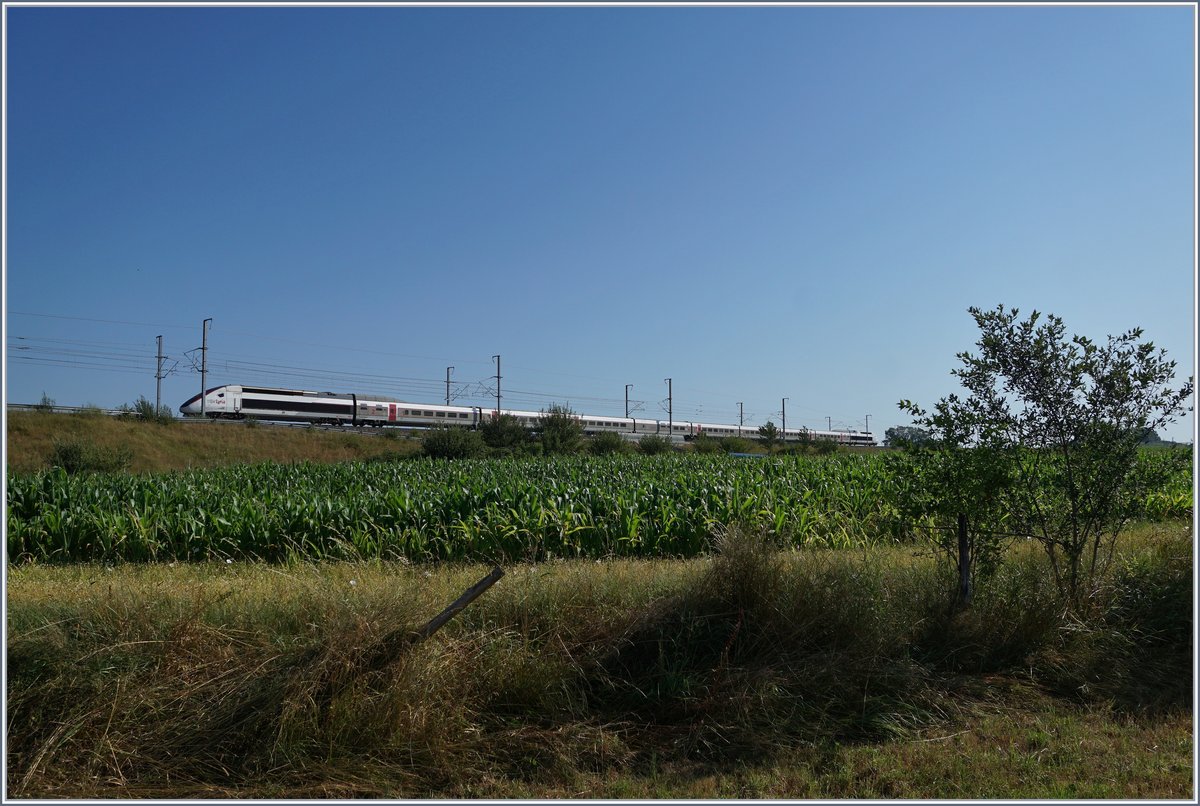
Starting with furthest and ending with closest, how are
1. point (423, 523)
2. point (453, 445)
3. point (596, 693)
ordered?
1. point (453, 445)
2. point (423, 523)
3. point (596, 693)

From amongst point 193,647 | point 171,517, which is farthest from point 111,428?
point 193,647

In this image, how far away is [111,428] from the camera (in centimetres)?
4056

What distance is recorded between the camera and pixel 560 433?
39.3 metres

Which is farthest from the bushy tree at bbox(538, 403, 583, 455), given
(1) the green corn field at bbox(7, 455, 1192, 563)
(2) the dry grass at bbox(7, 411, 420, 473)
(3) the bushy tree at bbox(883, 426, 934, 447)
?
(3) the bushy tree at bbox(883, 426, 934, 447)

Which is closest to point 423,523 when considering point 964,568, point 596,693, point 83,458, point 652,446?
point 596,693

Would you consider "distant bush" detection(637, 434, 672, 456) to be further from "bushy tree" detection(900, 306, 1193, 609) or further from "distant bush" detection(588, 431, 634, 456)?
"bushy tree" detection(900, 306, 1193, 609)

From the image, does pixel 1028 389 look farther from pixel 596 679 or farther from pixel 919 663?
pixel 596 679

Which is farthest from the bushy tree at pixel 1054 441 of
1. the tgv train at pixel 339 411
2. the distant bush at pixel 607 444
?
the tgv train at pixel 339 411

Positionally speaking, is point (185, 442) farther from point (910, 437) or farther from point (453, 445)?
point (910, 437)

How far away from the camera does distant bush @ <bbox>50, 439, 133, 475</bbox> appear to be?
2825 centimetres

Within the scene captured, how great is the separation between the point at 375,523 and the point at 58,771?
6.78 metres

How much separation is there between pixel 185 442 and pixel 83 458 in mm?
13518

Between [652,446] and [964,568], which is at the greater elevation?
[652,446]

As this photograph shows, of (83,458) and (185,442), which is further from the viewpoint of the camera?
(185,442)
